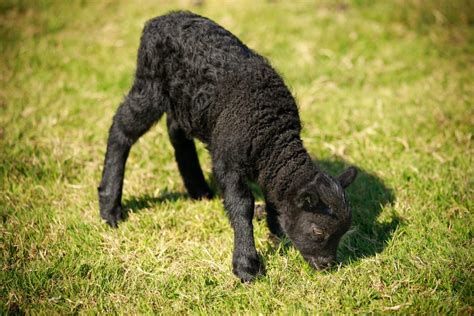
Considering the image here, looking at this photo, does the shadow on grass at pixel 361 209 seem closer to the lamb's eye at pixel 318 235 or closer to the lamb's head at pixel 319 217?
the lamb's head at pixel 319 217

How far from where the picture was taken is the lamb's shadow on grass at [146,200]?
5.79 m

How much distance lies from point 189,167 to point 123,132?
2.85ft

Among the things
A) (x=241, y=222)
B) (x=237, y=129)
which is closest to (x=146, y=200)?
(x=241, y=222)

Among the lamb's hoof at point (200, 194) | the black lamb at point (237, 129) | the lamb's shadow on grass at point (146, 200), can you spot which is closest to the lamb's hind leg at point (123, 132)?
the black lamb at point (237, 129)

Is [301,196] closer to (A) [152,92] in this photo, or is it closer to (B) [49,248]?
(A) [152,92]

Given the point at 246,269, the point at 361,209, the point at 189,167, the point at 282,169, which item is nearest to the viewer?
the point at 246,269

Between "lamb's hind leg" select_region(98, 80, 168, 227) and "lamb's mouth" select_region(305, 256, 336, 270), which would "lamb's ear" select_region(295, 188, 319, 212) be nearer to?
"lamb's mouth" select_region(305, 256, 336, 270)

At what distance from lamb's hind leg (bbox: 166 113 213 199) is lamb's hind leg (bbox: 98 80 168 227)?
451mm

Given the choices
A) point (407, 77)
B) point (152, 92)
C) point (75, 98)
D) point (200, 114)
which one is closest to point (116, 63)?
point (75, 98)

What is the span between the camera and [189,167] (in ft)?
19.6

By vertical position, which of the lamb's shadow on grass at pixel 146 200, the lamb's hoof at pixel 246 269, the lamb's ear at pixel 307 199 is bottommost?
the lamb's shadow on grass at pixel 146 200

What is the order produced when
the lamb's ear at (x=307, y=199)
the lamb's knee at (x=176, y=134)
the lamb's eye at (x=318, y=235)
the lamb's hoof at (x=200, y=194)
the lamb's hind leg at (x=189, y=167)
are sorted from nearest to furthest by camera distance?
the lamb's ear at (x=307, y=199), the lamb's eye at (x=318, y=235), the lamb's knee at (x=176, y=134), the lamb's hind leg at (x=189, y=167), the lamb's hoof at (x=200, y=194)

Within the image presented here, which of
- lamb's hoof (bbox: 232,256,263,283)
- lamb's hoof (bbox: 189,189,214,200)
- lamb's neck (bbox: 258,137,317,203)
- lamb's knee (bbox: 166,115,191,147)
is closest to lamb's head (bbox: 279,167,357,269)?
lamb's neck (bbox: 258,137,317,203)

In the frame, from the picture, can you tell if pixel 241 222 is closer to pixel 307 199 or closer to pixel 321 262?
pixel 307 199
